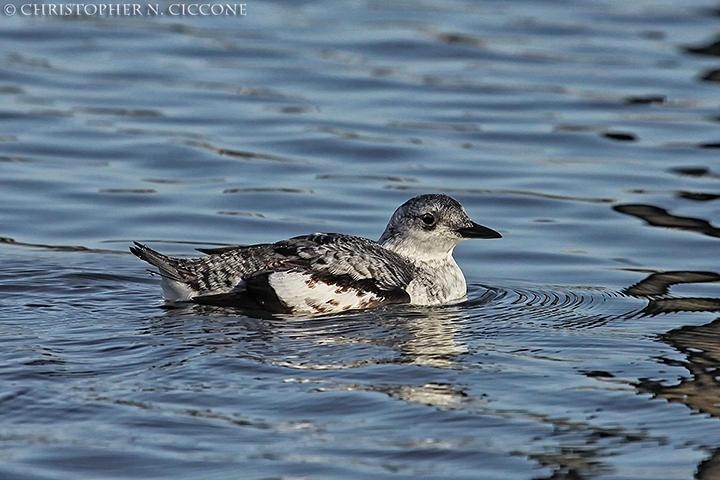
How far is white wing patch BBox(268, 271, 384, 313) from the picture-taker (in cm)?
850

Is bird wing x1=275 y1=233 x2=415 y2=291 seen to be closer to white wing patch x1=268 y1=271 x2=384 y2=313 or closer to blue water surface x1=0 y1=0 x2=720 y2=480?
white wing patch x1=268 y1=271 x2=384 y2=313

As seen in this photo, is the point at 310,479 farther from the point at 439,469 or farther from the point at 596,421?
the point at 596,421

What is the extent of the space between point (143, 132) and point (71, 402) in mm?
7550

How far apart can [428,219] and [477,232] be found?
1.13 ft

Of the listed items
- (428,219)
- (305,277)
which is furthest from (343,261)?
(428,219)

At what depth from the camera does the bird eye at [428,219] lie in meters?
9.34

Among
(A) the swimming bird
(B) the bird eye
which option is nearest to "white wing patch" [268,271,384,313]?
(A) the swimming bird

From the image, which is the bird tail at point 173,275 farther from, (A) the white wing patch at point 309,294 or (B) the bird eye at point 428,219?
(B) the bird eye at point 428,219

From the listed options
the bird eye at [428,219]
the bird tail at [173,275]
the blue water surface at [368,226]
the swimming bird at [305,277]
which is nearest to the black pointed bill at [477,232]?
the swimming bird at [305,277]

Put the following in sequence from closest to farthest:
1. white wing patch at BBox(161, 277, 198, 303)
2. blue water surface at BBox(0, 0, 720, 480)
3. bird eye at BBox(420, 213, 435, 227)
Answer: blue water surface at BBox(0, 0, 720, 480) → white wing patch at BBox(161, 277, 198, 303) → bird eye at BBox(420, 213, 435, 227)

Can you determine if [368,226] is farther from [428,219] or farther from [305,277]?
[305,277]

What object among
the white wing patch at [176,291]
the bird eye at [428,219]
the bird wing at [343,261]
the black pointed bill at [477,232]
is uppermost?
the bird eye at [428,219]

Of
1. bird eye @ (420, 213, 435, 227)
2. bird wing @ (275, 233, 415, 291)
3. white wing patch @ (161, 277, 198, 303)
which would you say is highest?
bird eye @ (420, 213, 435, 227)

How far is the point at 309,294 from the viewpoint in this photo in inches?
336
